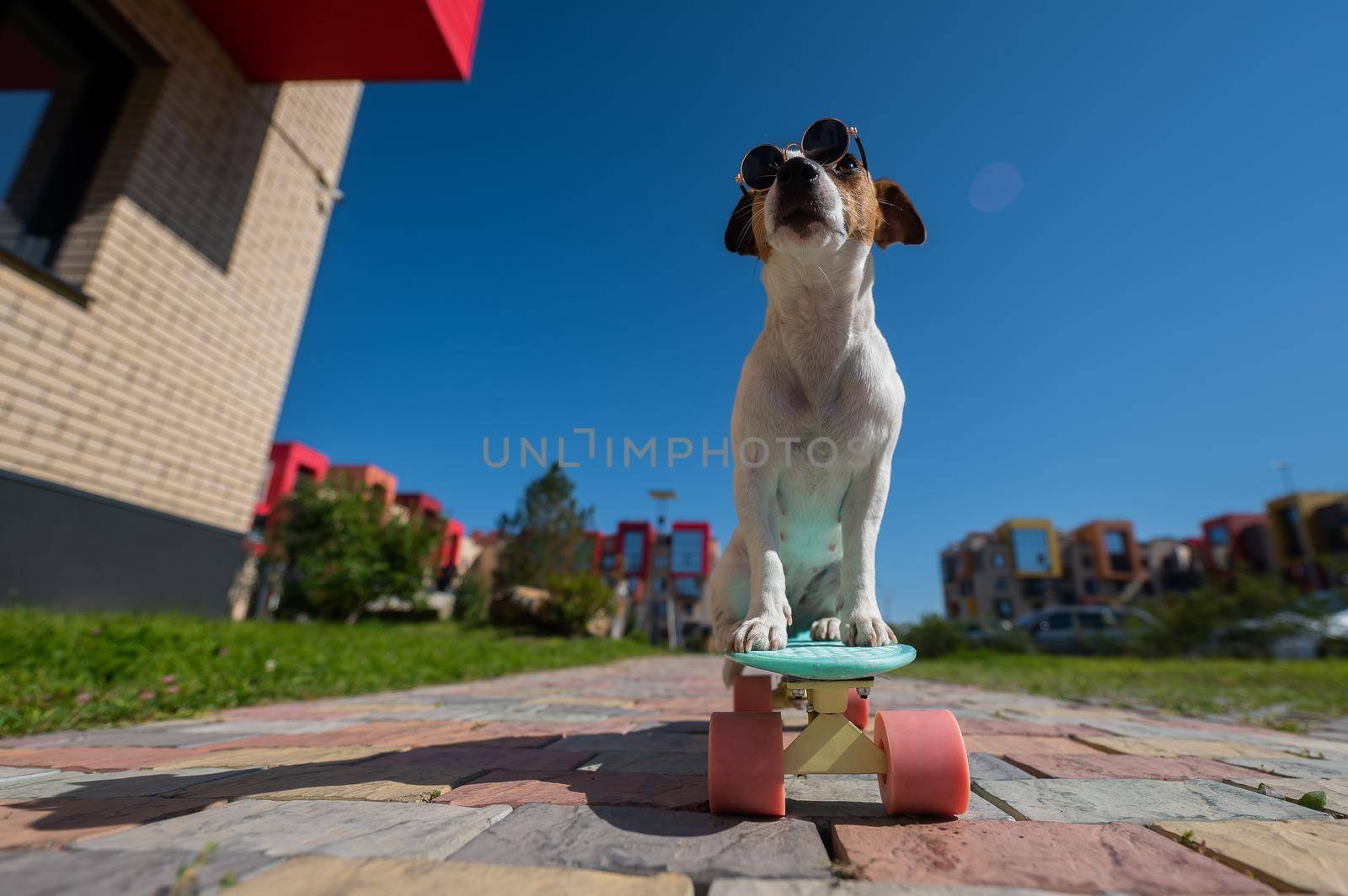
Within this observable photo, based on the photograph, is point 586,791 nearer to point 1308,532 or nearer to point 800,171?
point 800,171

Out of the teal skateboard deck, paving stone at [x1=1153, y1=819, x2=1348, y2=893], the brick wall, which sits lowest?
paving stone at [x1=1153, y1=819, x2=1348, y2=893]

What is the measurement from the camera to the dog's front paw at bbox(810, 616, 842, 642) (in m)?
1.78

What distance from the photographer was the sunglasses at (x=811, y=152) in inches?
72.6

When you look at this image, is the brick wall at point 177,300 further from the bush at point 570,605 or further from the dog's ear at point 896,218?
the bush at point 570,605

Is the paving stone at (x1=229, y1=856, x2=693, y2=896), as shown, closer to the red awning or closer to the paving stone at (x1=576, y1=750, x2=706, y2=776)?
the paving stone at (x1=576, y1=750, x2=706, y2=776)

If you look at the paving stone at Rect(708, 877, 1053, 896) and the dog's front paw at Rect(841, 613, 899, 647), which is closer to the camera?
the paving stone at Rect(708, 877, 1053, 896)

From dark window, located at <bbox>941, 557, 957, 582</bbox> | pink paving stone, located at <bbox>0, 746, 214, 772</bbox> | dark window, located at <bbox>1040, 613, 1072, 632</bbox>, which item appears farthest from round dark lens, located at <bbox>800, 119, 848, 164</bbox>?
dark window, located at <bbox>941, 557, 957, 582</bbox>

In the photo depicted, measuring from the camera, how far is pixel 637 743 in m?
2.25

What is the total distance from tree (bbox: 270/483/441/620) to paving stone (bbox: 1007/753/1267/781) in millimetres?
13150

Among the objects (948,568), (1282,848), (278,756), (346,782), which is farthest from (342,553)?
(948,568)

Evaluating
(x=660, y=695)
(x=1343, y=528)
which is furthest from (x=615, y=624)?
(x=1343, y=528)

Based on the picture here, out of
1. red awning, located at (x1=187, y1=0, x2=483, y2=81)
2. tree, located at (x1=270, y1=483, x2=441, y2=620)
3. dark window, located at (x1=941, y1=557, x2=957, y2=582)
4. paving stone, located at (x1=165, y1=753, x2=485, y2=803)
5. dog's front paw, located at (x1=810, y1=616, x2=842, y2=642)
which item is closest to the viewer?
paving stone, located at (x1=165, y1=753, x2=485, y2=803)

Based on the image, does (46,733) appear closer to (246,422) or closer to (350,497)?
(246,422)

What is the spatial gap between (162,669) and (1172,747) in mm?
5067
